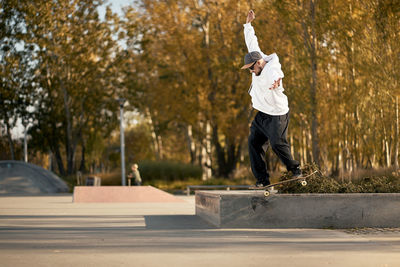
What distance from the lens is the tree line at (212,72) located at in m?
26.3

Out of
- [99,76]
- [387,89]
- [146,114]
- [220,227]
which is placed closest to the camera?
[220,227]

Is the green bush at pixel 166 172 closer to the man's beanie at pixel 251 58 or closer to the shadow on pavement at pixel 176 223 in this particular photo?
the shadow on pavement at pixel 176 223

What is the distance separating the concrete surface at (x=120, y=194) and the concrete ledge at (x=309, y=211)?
12.4m

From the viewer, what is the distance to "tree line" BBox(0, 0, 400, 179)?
26.3 metres

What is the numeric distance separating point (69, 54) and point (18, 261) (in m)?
33.7

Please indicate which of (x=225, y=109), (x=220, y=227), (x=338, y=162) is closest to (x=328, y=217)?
(x=220, y=227)

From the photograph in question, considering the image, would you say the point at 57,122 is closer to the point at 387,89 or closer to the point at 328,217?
the point at 387,89

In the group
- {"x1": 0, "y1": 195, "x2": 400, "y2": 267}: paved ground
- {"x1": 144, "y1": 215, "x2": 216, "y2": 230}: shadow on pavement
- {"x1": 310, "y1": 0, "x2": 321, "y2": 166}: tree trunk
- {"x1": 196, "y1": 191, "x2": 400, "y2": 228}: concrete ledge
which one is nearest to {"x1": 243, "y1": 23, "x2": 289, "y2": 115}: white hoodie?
{"x1": 196, "y1": 191, "x2": 400, "y2": 228}: concrete ledge

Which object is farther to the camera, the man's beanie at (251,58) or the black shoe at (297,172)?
the black shoe at (297,172)

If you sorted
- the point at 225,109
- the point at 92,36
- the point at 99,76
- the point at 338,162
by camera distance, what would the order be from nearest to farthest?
the point at 338,162 → the point at 225,109 → the point at 92,36 → the point at 99,76

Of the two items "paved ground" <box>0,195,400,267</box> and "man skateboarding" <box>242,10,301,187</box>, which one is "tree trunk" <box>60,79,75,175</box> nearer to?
"paved ground" <box>0,195,400,267</box>

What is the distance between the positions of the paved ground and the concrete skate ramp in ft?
74.5

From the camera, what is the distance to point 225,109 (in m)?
38.0

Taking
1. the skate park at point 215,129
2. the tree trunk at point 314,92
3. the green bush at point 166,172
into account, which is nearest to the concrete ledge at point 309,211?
the skate park at point 215,129
